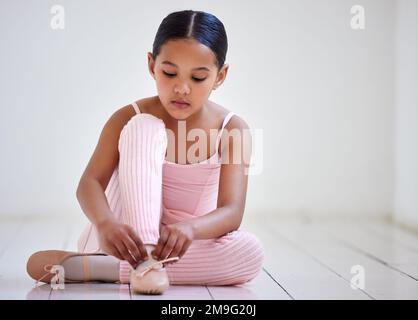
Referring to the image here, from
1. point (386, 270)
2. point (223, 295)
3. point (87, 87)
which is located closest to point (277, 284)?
point (223, 295)

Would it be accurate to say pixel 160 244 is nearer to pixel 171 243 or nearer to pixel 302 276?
pixel 171 243

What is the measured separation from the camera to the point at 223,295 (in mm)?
1584

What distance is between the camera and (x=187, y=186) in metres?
1.77

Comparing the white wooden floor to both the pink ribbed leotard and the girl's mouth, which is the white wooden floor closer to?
the pink ribbed leotard

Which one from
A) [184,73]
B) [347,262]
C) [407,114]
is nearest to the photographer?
A: [184,73]

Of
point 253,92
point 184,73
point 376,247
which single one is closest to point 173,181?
point 184,73

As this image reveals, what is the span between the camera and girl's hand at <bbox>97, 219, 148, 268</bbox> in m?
1.47

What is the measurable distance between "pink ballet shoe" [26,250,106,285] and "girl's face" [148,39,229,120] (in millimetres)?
350

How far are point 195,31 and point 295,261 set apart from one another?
745 mm

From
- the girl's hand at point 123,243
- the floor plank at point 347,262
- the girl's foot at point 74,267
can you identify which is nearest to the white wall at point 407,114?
the floor plank at point 347,262

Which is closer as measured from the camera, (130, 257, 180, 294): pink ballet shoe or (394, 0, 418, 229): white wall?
(130, 257, 180, 294): pink ballet shoe

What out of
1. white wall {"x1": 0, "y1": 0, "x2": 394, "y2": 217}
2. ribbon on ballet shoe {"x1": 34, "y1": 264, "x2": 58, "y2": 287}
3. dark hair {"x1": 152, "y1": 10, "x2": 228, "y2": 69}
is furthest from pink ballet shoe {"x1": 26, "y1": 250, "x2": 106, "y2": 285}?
white wall {"x1": 0, "y1": 0, "x2": 394, "y2": 217}

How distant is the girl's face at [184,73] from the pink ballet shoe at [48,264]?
350 mm

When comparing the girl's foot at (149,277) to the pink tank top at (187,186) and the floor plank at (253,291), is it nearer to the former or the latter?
the floor plank at (253,291)
